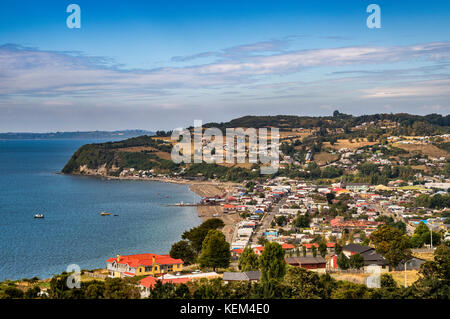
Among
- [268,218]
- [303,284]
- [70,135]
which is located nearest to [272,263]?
[303,284]

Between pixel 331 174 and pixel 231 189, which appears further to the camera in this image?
pixel 331 174

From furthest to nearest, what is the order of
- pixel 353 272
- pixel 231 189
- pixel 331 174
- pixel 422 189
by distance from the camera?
pixel 331 174 < pixel 231 189 < pixel 422 189 < pixel 353 272

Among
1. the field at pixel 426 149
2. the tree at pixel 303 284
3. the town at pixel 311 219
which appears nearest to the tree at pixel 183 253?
the town at pixel 311 219

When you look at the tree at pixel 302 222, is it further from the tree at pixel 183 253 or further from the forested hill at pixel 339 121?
the forested hill at pixel 339 121

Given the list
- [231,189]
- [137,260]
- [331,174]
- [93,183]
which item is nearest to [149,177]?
[93,183]

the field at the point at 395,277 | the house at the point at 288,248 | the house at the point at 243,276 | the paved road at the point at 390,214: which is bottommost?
the paved road at the point at 390,214
